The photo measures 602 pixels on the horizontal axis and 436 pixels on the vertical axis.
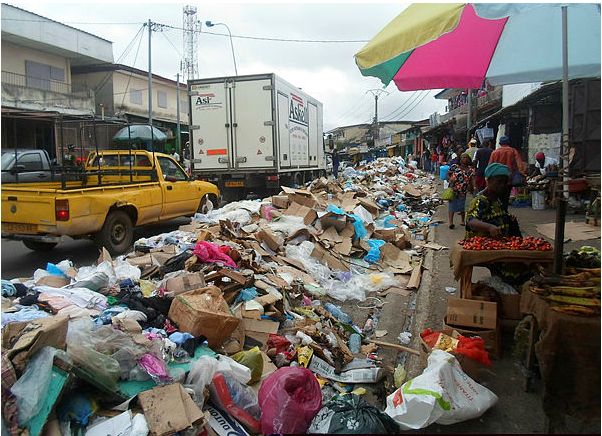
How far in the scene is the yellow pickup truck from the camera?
6508 mm

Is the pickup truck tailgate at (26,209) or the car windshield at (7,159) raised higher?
the car windshield at (7,159)

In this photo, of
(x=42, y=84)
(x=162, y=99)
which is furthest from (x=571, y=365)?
(x=162, y=99)

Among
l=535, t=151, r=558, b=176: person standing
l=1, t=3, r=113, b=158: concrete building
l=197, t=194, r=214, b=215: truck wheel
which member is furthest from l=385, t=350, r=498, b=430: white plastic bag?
l=1, t=3, r=113, b=158: concrete building

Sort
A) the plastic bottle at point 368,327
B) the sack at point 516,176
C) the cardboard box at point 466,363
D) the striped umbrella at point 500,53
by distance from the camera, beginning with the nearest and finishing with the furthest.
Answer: the cardboard box at point 466,363, the striped umbrella at point 500,53, the plastic bottle at point 368,327, the sack at point 516,176

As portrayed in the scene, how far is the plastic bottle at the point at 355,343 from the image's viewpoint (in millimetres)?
4415

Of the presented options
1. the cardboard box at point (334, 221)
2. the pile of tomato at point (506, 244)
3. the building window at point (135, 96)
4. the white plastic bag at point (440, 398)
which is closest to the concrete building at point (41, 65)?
the building window at point (135, 96)

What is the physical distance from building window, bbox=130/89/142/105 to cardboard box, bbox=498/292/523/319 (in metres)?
32.2

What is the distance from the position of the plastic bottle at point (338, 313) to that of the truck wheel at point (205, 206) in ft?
18.3

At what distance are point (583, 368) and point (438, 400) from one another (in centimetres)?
81

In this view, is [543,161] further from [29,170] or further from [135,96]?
[135,96]

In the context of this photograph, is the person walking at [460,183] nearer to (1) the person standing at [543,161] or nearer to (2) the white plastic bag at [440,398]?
(1) the person standing at [543,161]

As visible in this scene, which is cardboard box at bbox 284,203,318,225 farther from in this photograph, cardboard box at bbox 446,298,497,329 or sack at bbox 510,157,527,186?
cardboard box at bbox 446,298,497,329

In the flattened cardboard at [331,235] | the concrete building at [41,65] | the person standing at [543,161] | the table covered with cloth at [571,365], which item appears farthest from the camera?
the concrete building at [41,65]

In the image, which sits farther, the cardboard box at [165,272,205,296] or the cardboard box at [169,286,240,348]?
the cardboard box at [165,272,205,296]
